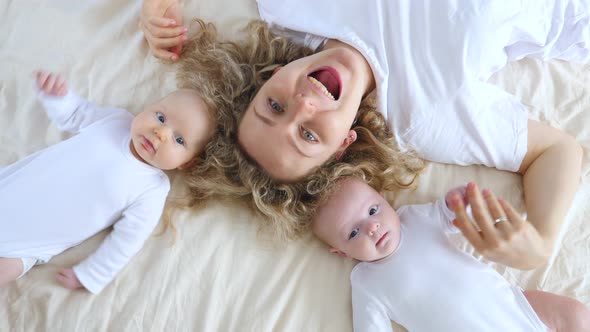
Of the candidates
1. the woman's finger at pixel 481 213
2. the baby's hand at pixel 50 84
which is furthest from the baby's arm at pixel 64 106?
the woman's finger at pixel 481 213

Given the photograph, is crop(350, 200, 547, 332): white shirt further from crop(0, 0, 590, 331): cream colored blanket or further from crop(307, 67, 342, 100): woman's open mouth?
crop(307, 67, 342, 100): woman's open mouth

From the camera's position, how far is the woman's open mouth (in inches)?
38.4

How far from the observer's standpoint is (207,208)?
1128 mm

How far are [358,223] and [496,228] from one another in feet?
0.96

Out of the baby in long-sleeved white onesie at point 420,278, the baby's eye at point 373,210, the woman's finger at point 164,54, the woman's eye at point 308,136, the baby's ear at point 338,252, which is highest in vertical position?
the woman's eye at point 308,136

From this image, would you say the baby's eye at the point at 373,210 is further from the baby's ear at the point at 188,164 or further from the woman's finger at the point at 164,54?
the woman's finger at the point at 164,54

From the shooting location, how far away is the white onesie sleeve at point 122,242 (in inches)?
40.1

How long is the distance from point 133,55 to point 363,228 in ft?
2.51

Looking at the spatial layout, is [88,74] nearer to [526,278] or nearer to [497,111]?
[497,111]

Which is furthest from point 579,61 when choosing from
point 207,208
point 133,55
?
point 133,55

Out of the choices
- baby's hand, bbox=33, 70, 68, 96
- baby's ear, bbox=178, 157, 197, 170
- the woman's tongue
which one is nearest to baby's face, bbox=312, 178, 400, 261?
the woman's tongue

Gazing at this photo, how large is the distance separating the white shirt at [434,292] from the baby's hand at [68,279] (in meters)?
0.62

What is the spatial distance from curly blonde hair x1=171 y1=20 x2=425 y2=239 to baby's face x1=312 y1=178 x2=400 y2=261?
40 millimetres

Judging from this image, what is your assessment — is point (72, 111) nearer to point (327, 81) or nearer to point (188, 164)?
point (188, 164)
